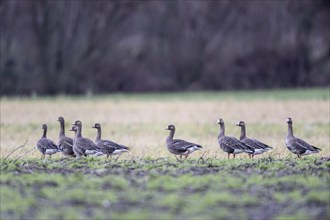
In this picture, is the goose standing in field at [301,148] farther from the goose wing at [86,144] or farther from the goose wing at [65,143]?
the goose wing at [65,143]

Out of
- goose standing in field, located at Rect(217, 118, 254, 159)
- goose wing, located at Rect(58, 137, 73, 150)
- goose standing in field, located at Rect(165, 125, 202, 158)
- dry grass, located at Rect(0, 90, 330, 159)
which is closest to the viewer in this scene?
goose standing in field, located at Rect(217, 118, 254, 159)

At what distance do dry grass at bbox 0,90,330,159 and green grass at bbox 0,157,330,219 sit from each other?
332cm

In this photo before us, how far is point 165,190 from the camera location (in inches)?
524

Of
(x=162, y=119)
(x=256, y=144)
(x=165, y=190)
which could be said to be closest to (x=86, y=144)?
(x=256, y=144)

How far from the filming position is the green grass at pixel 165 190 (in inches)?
469

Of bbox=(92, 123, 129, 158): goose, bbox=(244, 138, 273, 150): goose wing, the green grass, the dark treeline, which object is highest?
the dark treeline

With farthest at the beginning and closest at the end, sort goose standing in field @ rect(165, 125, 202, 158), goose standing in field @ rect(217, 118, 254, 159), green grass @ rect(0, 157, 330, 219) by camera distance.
→ 1. goose standing in field @ rect(165, 125, 202, 158)
2. goose standing in field @ rect(217, 118, 254, 159)
3. green grass @ rect(0, 157, 330, 219)

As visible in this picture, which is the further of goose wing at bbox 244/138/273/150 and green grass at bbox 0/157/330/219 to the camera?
goose wing at bbox 244/138/273/150

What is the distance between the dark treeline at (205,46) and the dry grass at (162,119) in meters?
11.3

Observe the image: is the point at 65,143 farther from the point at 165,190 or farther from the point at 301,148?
the point at 165,190

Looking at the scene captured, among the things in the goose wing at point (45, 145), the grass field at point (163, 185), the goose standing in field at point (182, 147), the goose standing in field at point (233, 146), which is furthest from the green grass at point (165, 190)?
the goose wing at point (45, 145)

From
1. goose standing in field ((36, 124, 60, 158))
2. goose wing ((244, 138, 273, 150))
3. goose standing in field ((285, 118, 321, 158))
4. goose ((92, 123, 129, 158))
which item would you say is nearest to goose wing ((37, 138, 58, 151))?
goose standing in field ((36, 124, 60, 158))

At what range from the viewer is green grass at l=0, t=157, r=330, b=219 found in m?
11.9

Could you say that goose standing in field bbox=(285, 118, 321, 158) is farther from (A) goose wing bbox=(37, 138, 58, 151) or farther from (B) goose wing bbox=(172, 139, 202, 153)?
(A) goose wing bbox=(37, 138, 58, 151)
